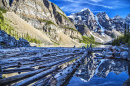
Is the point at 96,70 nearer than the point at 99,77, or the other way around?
the point at 99,77

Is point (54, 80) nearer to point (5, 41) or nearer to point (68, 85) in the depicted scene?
point (68, 85)

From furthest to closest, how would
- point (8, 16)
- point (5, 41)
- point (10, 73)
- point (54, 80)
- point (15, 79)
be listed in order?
1. point (8, 16)
2. point (5, 41)
3. point (10, 73)
4. point (15, 79)
5. point (54, 80)

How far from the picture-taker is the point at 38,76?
6824 millimetres

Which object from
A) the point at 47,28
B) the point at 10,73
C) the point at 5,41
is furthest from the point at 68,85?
the point at 47,28

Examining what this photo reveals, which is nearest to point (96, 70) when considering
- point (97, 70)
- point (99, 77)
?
point (97, 70)

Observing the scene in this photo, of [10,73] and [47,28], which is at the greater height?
[47,28]

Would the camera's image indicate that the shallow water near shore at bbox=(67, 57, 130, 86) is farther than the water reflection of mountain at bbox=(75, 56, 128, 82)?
No

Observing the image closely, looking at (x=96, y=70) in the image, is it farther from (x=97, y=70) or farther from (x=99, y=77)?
(x=99, y=77)

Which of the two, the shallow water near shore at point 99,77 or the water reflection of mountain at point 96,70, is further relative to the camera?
the water reflection of mountain at point 96,70

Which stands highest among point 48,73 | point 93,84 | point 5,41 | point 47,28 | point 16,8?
point 16,8

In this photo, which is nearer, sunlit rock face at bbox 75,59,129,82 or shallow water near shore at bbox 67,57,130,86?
shallow water near shore at bbox 67,57,130,86

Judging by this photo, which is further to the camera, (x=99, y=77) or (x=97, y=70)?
(x=97, y=70)

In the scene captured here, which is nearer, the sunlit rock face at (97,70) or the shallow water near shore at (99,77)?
the shallow water near shore at (99,77)

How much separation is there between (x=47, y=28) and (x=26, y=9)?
5418cm
